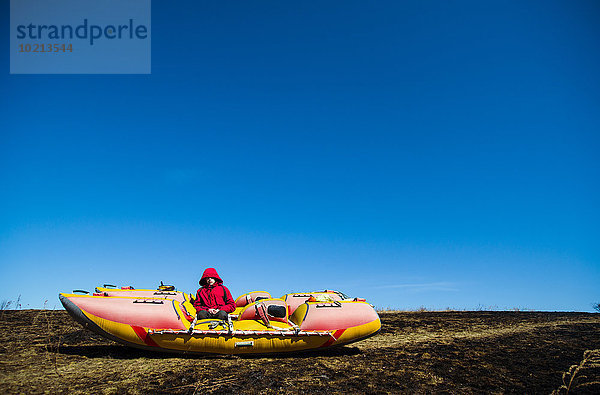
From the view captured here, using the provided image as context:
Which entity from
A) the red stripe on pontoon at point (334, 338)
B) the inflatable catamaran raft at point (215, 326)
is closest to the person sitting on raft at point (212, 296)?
the inflatable catamaran raft at point (215, 326)

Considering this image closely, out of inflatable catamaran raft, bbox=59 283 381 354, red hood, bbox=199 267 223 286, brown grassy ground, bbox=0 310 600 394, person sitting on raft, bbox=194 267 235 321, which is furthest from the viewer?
red hood, bbox=199 267 223 286

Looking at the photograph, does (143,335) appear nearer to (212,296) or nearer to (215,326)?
(215,326)

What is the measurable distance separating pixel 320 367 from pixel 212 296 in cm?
339

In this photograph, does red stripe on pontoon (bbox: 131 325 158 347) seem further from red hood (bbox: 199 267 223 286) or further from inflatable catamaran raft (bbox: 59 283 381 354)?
red hood (bbox: 199 267 223 286)

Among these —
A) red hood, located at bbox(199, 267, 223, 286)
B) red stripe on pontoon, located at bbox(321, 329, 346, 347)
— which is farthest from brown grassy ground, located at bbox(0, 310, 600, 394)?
red hood, located at bbox(199, 267, 223, 286)

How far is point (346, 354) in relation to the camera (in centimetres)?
720

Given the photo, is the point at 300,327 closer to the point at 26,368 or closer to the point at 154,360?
the point at 154,360

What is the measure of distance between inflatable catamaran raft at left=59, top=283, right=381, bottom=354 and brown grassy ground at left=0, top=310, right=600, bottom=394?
28 centimetres

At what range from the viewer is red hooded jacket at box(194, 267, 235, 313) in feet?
27.0

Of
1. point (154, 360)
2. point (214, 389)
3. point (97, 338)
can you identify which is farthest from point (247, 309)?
point (97, 338)

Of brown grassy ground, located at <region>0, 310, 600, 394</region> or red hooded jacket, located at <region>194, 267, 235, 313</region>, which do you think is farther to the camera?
red hooded jacket, located at <region>194, 267, 235, 313</region>

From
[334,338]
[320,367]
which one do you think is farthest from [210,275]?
[320,367]

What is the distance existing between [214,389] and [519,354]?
5948 millimetres

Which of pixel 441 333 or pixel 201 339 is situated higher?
pixel 201 339
